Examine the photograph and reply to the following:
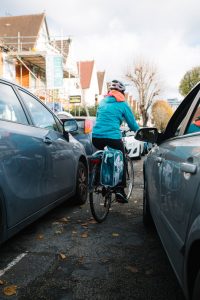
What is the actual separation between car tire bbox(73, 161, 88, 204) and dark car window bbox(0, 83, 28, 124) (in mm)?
1873

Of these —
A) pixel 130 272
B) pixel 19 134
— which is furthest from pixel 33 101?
pixel 130 272

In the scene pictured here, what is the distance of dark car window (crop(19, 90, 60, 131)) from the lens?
15.0 ft

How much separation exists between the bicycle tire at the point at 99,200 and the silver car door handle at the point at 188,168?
2.73m

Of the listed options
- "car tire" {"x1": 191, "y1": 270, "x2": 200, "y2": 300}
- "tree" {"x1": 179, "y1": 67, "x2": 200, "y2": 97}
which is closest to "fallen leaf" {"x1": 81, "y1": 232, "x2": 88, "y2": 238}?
"tree" {"x1": 179, "y1": 67, "x2": 200, "y2": 97}

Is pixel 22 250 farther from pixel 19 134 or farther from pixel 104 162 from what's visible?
pixel 104 162

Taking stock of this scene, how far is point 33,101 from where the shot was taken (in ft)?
15.8

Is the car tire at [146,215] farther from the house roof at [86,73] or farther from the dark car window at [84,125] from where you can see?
the house roof at [86,73]

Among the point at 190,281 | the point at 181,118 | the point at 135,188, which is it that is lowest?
the point at 135,188

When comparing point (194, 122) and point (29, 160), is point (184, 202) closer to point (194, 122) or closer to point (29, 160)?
point (194, 122)

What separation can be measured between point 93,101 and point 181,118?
6024 cm

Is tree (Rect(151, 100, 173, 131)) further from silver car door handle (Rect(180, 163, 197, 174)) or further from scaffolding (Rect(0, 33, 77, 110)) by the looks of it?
silver car door handle (Rect(180, 163, 197, 174))

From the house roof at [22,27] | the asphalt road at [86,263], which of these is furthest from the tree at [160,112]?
the asphalt road at [86,263]

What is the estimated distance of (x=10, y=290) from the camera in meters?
3.05

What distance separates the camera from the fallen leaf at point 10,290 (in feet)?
9.84
